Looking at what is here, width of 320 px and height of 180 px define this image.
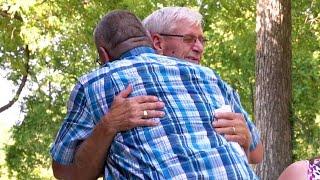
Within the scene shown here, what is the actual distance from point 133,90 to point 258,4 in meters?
7.91

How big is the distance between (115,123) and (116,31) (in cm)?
35

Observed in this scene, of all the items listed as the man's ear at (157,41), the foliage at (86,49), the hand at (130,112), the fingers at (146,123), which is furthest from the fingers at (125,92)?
the foliage at (86,49)

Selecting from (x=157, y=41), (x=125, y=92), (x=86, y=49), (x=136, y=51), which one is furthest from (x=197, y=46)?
(x=86, y=49)

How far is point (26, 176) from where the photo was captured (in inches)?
978

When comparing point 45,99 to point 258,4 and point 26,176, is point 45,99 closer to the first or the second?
point 26,176

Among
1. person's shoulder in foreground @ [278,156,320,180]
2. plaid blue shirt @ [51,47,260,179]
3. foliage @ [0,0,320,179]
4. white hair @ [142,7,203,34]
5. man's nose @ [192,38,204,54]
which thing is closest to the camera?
plaid blue shirt @ [51,47,260,179]

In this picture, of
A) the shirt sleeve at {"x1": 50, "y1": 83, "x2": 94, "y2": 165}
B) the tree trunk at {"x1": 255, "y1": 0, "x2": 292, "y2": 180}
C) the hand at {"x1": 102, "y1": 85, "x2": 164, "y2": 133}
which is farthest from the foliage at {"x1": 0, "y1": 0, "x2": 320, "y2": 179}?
the hand at {"x1": 102, "y1": 85, "x2": 164, "y2": 133}

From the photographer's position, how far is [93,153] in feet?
7.83

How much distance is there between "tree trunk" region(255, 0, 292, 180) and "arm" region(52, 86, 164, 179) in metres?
7.70

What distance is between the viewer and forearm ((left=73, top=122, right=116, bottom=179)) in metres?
2.36

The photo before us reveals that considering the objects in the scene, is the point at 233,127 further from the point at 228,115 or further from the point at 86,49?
the point at 86,49

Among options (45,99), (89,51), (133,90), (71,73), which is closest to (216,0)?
(89,51)

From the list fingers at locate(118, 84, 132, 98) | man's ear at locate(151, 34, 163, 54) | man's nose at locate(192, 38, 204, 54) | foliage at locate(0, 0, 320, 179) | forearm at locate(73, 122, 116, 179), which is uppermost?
man's ear at locate(151, 34, 163, 54)

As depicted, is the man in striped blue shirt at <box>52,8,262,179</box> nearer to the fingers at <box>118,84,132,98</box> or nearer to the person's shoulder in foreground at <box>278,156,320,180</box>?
the fingers at <box>118,84,132,98</box>
